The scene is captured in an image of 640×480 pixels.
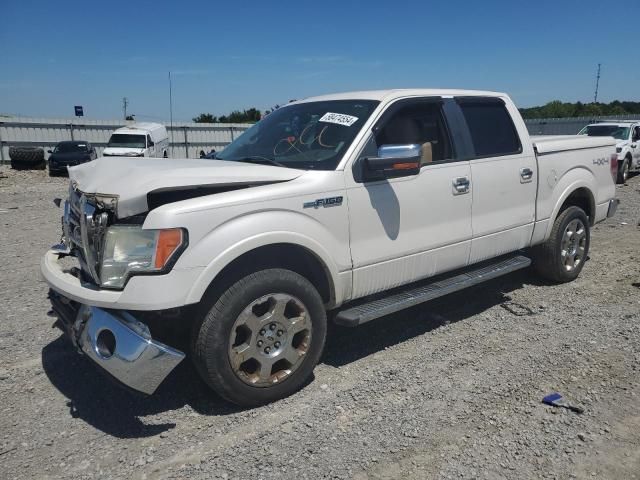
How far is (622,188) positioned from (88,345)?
15.3 metres

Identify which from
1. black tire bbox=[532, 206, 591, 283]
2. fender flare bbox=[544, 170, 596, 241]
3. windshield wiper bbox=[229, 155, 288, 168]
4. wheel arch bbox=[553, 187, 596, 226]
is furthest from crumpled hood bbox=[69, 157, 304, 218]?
wheel arch bbox=[553, 187, 596, 226]

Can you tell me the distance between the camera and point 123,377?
9.84 ft

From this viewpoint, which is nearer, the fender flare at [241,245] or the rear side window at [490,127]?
the fender flare at [241,245]

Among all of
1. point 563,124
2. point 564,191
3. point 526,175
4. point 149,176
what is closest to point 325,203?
point 149,176

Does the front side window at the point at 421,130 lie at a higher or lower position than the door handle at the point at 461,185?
higher

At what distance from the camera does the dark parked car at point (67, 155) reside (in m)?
21.1

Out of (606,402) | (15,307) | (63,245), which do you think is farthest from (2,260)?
(606,402)

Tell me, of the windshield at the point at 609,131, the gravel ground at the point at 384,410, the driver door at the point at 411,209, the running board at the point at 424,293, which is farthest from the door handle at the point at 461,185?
the windshield at the point at 609,131

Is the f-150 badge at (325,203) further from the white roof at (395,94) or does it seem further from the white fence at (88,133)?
the white fence at (88,133)

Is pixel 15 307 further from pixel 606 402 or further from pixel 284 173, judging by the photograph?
pixel 606 402

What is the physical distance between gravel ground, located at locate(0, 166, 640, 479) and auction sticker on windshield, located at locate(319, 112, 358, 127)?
181 centimetres

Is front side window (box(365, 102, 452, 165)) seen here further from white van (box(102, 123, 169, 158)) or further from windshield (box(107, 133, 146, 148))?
windshield (box(107, 133, 146, 148))

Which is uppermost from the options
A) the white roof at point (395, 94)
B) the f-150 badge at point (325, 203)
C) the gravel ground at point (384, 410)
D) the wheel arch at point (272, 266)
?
the white roof at point (395, 94)

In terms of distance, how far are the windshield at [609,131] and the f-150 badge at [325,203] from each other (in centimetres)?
1573
